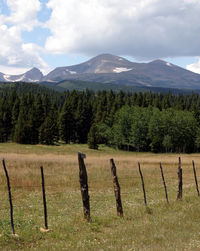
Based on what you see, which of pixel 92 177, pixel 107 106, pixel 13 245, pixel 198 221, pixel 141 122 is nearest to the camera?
pixel 13 245

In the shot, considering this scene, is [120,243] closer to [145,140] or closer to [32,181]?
[32,181]

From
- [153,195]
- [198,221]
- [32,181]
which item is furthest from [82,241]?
[32,181]

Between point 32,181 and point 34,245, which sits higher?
point 34,245

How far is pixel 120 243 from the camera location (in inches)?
352

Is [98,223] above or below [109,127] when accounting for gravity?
above

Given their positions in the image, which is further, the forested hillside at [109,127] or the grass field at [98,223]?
the forested hillside at [109,127]

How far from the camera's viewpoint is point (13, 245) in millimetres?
8695

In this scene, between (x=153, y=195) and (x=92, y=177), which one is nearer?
(x=153, y=195)

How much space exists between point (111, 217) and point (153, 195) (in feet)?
26.1

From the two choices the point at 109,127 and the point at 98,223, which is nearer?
the point at 98,223

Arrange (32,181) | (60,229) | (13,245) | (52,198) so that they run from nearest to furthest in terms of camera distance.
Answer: (13,245) < (60,229) < (52,198) < (32,181)

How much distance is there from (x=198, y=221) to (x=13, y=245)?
7640 mm

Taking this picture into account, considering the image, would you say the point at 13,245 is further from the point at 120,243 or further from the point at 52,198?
the point at 52,198

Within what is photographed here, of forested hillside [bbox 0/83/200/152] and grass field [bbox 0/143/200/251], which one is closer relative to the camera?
grass field [bbox 0/143/200/251]
